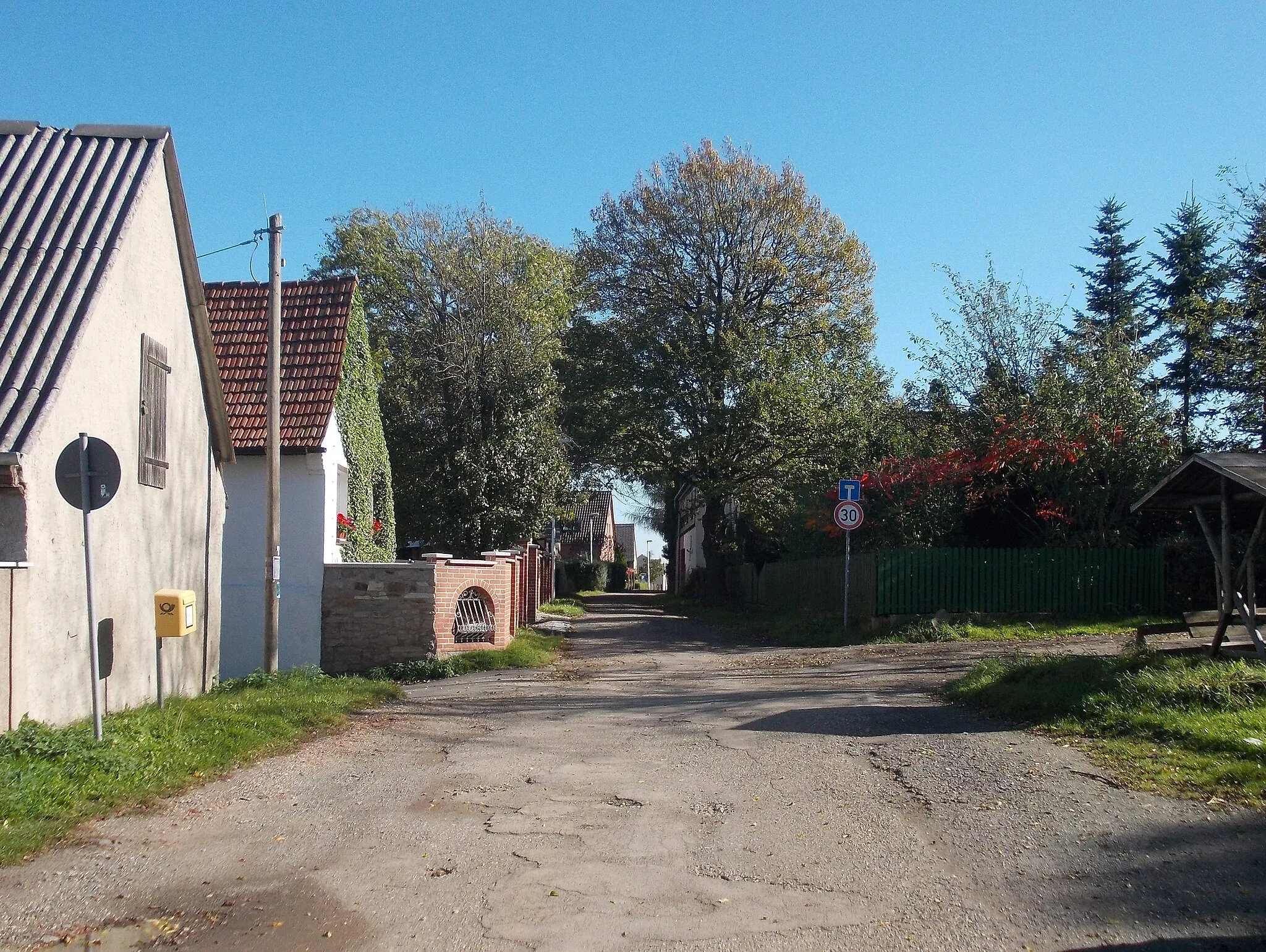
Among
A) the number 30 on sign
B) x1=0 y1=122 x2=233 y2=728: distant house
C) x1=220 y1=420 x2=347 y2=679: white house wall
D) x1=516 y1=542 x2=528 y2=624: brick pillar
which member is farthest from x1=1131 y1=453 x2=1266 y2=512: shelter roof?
x1=516 y1=542 x2=528 y2=624: brick pillar

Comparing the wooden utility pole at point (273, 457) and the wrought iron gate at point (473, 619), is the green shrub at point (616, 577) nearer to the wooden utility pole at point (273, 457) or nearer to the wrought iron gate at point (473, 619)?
the wrought iron gate at point (473, 619)

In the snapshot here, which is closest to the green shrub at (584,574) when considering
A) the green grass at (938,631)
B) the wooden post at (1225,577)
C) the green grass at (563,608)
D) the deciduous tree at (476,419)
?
the green grass at (563,608)

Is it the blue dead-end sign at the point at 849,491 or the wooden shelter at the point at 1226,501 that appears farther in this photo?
the blue dead-end sign at the point at 849,491

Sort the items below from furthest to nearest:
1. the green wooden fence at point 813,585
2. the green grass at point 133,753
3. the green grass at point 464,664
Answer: the green wooden fence at point 813,585 → the green grass at point 464,664 → the green grass at point 133,753

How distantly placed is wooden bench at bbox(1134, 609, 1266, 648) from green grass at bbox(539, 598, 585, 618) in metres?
22.2

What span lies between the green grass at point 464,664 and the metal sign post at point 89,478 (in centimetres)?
755

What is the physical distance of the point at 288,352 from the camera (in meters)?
18.2

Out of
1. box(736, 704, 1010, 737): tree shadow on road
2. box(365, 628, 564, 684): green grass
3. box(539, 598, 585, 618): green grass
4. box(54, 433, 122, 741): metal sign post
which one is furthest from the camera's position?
box(539, 598, 585, 618): green grass

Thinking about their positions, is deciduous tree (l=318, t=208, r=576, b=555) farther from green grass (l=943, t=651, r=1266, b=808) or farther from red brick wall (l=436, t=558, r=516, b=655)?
green grass (l=943, t=651, r=1266, b=808)

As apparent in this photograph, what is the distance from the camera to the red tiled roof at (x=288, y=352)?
1702 cm

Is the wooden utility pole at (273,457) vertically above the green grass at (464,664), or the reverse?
the wooden utility pole at (273,457)

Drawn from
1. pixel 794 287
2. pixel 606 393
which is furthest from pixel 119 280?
pixel 794 287

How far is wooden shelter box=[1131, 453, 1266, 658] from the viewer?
1045 cm

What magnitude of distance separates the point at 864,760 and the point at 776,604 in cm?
2201
